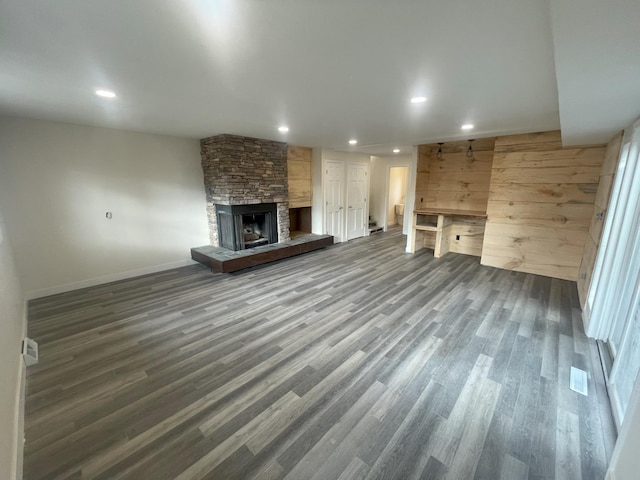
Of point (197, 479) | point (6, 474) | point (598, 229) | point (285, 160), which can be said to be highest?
point (285, 160)

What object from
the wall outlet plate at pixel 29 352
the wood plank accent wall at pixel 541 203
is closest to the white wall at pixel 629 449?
the wood plank accent wall at pixel 541 203

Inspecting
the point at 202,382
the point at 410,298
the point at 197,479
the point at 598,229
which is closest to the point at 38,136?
the point at 202,382

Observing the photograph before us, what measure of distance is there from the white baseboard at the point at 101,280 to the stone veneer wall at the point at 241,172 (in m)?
0.86

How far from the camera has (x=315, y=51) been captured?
158cm

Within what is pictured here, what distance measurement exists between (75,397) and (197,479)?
128 cm

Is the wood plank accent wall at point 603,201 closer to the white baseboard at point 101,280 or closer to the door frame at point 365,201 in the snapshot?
the door frame at point 365,201

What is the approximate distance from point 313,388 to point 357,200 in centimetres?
583

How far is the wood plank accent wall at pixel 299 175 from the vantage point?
19.6 feet

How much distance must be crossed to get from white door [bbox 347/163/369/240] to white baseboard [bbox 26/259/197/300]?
13.4 feet

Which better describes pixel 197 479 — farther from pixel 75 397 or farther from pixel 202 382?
pixel 75 397

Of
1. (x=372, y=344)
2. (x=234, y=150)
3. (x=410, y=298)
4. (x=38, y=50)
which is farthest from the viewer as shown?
(x=234, y=150)

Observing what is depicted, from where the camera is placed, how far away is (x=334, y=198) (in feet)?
21.6

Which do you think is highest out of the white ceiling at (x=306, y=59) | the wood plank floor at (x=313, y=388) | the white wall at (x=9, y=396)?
the white ceiling at (x=306, y=59)

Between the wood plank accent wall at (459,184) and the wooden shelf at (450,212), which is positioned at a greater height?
the wood plank accent wall at (459,184)
